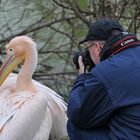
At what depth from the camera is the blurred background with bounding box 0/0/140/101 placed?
698cm

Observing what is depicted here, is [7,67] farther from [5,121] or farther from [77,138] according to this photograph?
[77,138]

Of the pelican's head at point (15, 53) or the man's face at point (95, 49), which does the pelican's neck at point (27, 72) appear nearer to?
the pelican's head at point (15, 53)

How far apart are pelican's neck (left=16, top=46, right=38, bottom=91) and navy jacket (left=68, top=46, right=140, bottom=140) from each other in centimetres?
194

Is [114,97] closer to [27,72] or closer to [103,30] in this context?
[103,30]

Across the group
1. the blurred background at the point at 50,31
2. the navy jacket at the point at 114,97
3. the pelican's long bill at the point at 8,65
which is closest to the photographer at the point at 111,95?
the navy jacket at the point at 114,97

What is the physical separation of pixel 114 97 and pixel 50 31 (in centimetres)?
459

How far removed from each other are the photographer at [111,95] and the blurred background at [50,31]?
10.1 feet

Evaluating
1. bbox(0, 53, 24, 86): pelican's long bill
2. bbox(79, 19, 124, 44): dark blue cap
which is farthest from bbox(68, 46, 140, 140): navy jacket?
bbox(0, 53, 24, 86): pelican's long bill

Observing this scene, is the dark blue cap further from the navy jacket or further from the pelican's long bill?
the pelican's long bill

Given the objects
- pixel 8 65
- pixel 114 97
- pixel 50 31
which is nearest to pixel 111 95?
pixel 114 97

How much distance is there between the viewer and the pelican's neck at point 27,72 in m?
5.21

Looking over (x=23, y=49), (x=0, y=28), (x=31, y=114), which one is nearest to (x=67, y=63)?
(x=0, y=28)

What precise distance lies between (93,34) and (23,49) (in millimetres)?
2042

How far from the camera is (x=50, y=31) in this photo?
768 centimetres
